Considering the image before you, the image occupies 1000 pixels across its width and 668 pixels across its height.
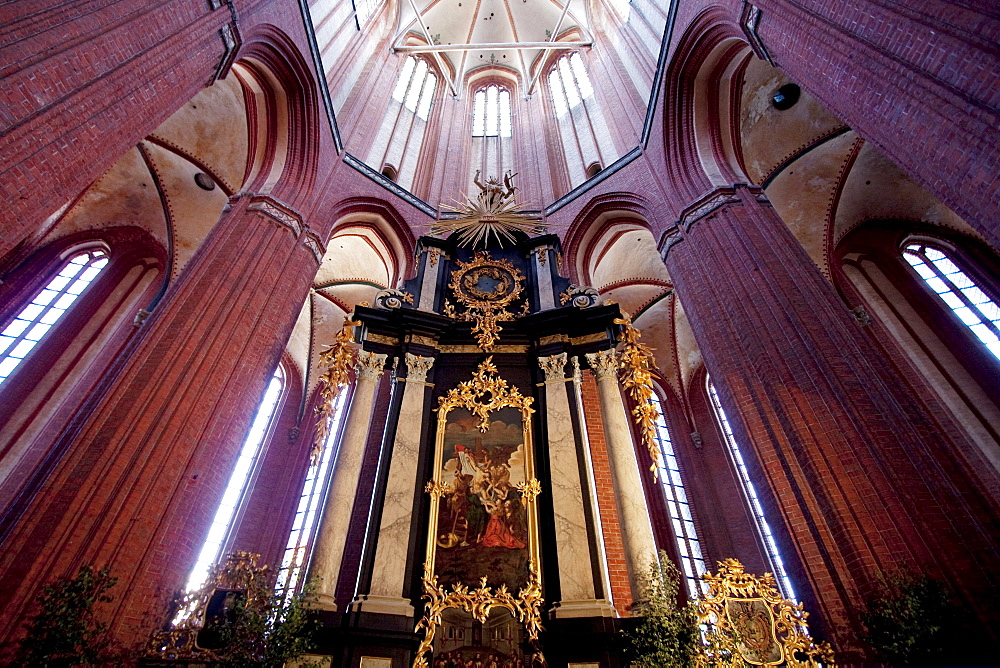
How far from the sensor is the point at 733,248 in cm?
769

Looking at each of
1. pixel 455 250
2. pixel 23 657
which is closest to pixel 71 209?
pixel 455 250

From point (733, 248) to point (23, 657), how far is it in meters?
9.47

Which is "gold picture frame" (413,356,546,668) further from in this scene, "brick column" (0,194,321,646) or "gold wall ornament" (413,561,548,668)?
"brick column" (0,194,321,646)

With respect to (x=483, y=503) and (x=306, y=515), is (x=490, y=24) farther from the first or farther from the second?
(x=483, y=503)

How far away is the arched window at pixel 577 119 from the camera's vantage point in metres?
13.9

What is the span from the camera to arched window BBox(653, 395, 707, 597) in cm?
1166

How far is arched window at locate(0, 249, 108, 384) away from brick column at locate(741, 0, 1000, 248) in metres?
14.9

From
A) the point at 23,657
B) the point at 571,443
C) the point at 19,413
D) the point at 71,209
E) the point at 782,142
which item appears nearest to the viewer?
the point at 23,657

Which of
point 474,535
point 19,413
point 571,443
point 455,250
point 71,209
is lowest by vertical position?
point 474,535

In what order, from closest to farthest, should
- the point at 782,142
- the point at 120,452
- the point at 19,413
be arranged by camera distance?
1. the point at 120,452
2. the point at 19,413
3. the point at 782,142

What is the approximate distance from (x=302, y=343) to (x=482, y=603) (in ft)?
36.4

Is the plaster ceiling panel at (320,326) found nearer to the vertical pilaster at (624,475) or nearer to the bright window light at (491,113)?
the bright window light at (491,113)

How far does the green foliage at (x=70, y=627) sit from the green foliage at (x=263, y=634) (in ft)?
3.08

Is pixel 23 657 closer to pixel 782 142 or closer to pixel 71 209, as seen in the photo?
pixel 71 209
